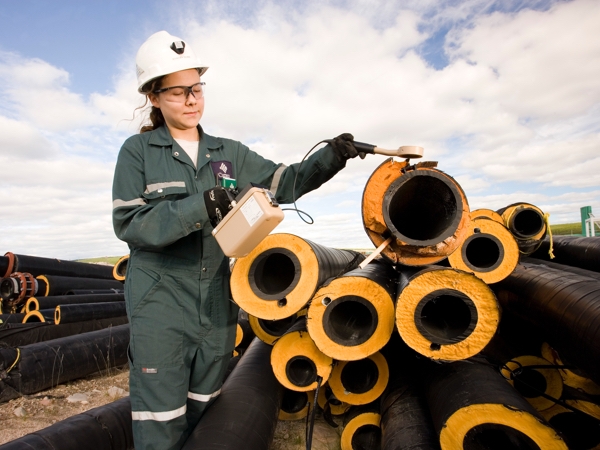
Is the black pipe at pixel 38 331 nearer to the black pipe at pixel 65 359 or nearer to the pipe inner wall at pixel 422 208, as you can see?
the black pipe at pixel 65 359

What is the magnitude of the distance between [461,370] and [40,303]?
236 inches

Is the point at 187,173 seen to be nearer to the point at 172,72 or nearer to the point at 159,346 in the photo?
the point at 172,72

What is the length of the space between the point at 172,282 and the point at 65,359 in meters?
2.92

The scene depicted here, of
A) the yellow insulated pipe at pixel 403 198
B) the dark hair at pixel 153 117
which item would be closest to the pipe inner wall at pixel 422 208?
the yellow insulated pipe at pixel 403 198

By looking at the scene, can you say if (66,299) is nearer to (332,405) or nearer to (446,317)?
(332,405)

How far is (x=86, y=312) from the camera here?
17.3ft

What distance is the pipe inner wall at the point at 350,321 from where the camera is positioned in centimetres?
191

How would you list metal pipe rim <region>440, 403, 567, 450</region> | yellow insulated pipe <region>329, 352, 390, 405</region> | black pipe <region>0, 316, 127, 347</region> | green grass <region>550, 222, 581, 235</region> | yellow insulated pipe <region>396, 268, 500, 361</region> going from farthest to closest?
green grass <region>550, 222, 581, 235</region> < black pipe <region>0, 316, 127, 347</region> < yellow insulated pipe <region>329, 352, 390, 405</region> < yellow insulated pipe <region>396, 268, 500, 361</region> < metal pipe rim <region>440, 403, 567, 450</region>

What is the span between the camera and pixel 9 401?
360cm

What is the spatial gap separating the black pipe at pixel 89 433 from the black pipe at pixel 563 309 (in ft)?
8.60

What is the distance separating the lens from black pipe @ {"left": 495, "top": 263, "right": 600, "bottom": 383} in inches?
72.2

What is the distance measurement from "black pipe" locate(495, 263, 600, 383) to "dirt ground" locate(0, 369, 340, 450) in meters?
1.51

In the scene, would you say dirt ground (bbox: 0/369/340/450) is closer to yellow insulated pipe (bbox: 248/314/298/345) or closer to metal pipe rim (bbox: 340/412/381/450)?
metal pipe rim (bbox: 340/412/381/450)

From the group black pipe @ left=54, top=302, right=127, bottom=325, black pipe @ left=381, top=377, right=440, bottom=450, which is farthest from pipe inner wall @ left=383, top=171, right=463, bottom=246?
black pipe @ left=54, top=302, right=127, bottom=325
